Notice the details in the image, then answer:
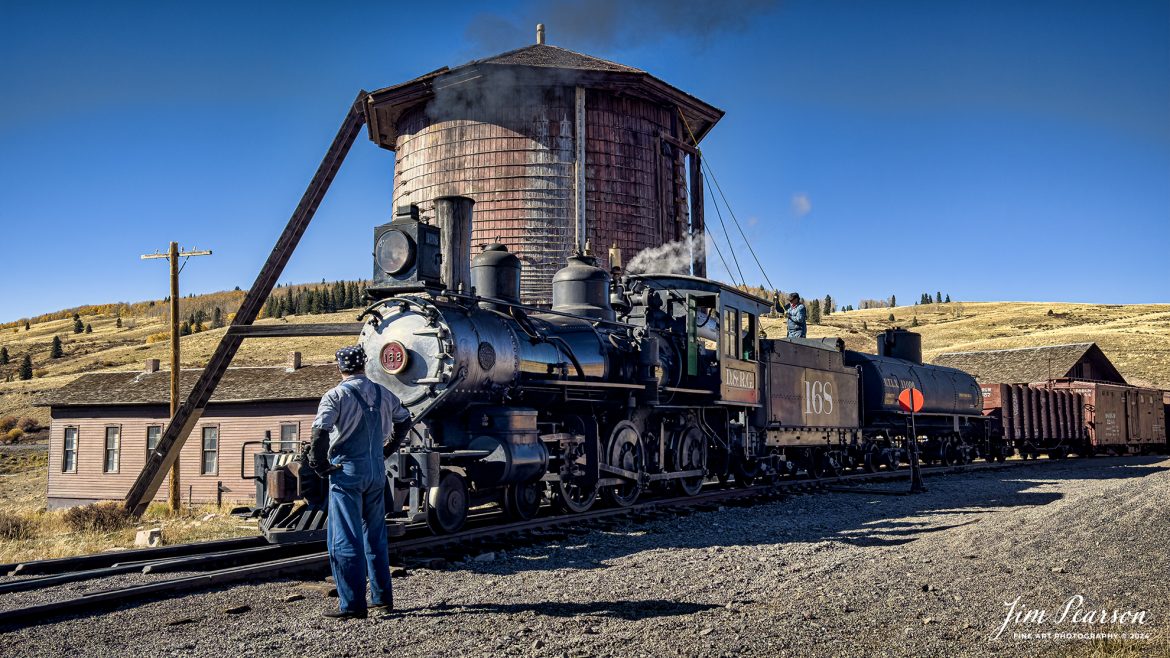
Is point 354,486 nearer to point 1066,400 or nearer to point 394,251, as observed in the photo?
point 394,251

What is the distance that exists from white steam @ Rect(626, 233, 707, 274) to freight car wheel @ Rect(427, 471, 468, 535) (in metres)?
14.6

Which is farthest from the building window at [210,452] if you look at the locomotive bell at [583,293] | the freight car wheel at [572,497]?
the freight car wheel at [572,497]

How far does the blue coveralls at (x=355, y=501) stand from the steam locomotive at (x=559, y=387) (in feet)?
6.87

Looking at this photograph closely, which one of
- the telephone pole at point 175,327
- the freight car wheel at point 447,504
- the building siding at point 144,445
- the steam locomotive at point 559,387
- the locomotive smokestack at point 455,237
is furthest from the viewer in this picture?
the building siding at point 144,445

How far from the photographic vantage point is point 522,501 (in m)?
10.9

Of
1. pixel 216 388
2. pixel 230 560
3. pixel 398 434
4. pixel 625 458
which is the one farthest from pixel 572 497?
pixel 216 388

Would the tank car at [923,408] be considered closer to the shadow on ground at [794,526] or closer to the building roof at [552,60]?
the shadow on ground at [794,526]

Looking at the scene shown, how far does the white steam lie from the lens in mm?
A: 24484

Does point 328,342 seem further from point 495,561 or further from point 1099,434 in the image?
point 495,561

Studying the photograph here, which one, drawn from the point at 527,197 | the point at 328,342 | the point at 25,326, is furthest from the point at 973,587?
the point at 25,326

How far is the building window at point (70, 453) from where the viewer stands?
29562mm

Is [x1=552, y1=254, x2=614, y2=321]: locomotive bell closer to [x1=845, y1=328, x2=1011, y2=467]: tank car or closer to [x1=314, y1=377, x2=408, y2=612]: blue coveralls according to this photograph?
[x1=314, y1=377, x2=408, y2=612]: blue coveralls

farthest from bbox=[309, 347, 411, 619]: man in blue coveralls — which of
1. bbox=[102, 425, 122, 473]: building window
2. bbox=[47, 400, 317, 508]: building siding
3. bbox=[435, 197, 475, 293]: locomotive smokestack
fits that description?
bbox=[102, 425, 122, 473]: building window

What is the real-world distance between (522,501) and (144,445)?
71.7 feet
